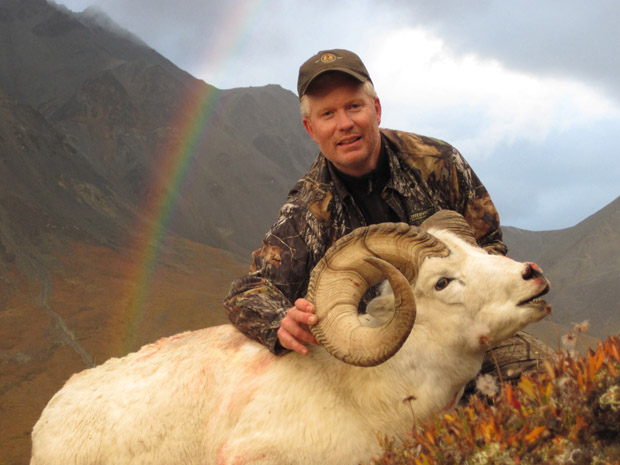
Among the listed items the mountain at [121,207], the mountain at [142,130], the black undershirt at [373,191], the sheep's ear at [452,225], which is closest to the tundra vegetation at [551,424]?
the mountain at [121,207]

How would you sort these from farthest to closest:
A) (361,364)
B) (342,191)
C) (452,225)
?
(342,191), (452,225), (361,364)

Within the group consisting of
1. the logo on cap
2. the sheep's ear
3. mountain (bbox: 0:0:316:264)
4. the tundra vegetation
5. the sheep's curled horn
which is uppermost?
mountain (bbox: 0:0:316:264)

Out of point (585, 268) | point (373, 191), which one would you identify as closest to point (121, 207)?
point (585, 268)

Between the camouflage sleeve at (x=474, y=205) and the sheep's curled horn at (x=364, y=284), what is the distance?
4.68ft

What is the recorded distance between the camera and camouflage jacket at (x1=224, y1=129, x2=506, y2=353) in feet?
16.5

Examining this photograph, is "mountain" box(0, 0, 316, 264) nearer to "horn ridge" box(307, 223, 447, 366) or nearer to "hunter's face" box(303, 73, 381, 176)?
"hunter's face" box(303, 73, 381, 176)

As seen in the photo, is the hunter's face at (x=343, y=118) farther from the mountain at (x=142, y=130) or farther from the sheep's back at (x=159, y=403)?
the mountain at (x=142, y=130)

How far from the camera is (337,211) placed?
210 inches

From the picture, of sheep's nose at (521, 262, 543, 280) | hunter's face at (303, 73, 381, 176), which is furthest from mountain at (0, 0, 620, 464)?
hunter's face at (303, 73, 381, 176)

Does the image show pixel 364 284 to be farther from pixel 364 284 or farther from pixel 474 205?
pixel 474 205

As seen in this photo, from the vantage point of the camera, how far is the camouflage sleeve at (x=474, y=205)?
5.47 metres

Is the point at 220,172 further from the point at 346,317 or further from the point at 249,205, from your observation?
the point at 346,317

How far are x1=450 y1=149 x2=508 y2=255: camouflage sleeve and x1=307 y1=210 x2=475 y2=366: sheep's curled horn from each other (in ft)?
4.68

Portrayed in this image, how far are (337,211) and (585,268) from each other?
41.1 m
